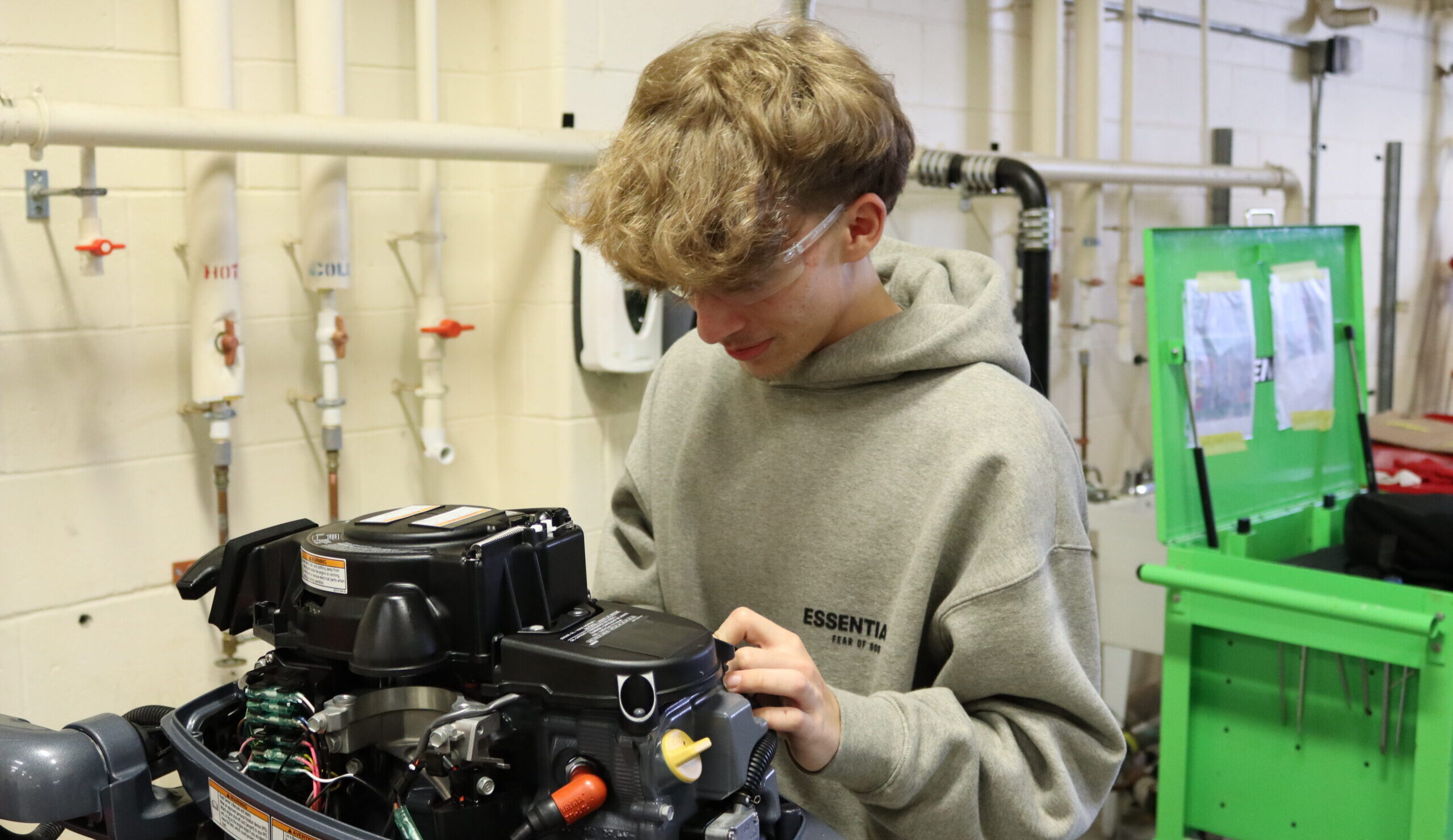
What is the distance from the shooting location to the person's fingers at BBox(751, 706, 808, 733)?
0.85 metres

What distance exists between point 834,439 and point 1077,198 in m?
2.25

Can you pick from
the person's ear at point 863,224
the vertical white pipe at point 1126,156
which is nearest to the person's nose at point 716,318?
the person's ear at point 863,224

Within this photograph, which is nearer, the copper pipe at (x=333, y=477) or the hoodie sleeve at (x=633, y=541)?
the hoodie sleeve at (x=633, y=541)

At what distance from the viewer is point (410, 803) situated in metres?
0.73

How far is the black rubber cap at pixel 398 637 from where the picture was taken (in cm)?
72

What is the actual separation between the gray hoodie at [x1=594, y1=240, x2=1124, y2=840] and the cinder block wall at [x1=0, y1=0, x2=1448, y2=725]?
2.75 feet

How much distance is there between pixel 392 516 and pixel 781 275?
0.40m

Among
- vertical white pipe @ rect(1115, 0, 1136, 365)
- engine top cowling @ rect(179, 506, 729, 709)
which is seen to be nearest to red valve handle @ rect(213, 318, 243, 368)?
engine top cowling @ rect(179, 506, 729, 709)

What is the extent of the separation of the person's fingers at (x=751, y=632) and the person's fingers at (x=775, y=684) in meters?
0.06

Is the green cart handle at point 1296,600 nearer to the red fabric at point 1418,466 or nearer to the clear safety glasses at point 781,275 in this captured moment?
the red fabric at point 1418,466

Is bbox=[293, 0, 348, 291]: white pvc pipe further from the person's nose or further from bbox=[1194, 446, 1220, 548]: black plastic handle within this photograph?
bbox=[1194, 446, 1220, 548]: black plastic handle

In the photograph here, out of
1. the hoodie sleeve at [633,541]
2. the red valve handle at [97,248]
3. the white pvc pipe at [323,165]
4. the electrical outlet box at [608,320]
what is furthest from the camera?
the electrical outlet box at [608,320]

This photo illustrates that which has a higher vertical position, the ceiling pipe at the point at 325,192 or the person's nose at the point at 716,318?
the ceiling pipe at the point at 325,192

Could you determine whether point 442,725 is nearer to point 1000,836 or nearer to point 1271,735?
point 1000,836
